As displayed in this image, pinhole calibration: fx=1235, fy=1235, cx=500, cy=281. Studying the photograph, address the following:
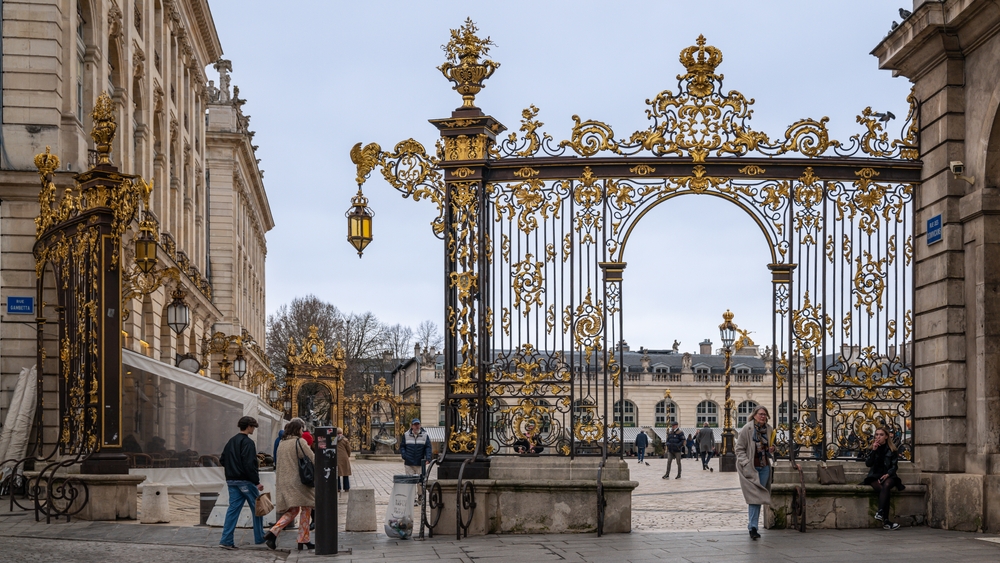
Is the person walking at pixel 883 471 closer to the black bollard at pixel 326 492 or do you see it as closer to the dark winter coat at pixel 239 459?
the black bollard at pixel 326 492

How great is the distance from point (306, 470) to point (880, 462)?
260 inches

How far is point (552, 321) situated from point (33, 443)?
10385mm

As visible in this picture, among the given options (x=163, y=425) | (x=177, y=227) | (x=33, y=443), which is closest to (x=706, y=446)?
(x=177, y=227)

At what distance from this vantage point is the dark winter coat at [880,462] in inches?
563

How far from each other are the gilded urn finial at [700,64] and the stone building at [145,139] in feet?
40.5

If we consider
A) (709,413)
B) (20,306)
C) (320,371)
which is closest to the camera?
(20,306)

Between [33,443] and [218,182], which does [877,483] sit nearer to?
[33,443]

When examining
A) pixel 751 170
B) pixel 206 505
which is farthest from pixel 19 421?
pixel 751 170

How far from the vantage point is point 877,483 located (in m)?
14.3

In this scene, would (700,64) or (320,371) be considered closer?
(700,64)

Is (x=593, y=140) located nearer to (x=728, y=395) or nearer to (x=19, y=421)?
(x=19, y=421)

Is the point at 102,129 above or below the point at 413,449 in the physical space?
above

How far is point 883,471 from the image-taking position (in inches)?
565

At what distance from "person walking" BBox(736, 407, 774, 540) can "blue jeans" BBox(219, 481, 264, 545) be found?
18.2 feet
